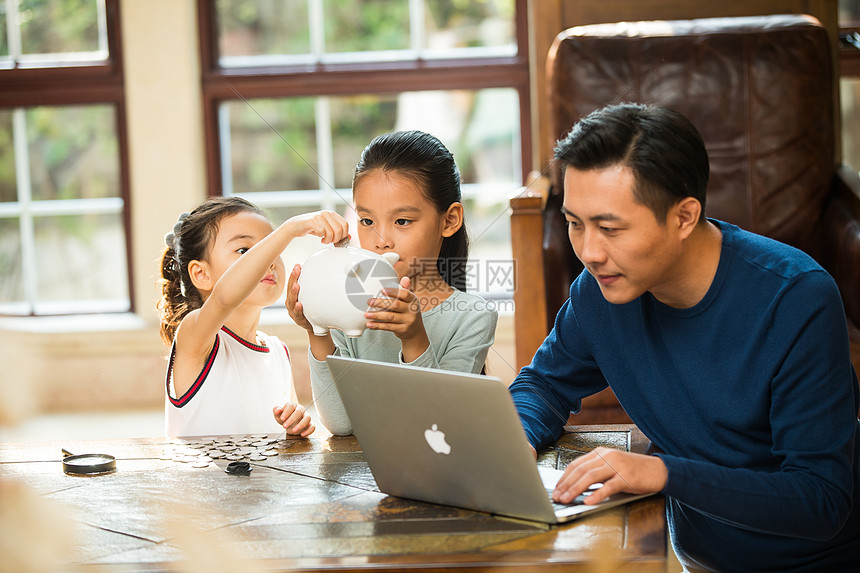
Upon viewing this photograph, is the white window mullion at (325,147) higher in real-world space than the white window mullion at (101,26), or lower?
lower

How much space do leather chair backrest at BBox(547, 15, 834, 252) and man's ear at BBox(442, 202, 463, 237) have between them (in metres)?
0.87

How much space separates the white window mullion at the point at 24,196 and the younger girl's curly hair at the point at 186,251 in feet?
6.25

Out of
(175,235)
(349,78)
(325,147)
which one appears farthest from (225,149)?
(175,235)

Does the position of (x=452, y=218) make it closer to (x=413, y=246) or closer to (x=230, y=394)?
(x=413, y=246)

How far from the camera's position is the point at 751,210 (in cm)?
233

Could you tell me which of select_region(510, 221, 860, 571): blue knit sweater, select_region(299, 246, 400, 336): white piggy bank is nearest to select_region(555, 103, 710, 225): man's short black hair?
select_region(510, 221, 860, 571): blue knit sweater

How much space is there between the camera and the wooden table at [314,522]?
0.75 meters

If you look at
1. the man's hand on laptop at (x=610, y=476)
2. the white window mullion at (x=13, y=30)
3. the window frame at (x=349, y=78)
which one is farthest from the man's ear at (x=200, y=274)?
the white window mullion at (x=13, y=30)

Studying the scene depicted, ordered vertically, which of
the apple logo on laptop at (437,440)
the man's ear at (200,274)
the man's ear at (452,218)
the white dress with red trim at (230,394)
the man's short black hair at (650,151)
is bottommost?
the white dress with red trim at (230,394)

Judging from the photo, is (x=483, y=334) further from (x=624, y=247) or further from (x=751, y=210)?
(x=751, y=210)

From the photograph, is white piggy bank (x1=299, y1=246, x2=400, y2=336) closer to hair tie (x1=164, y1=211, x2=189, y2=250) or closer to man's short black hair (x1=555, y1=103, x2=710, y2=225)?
man's short black hair (x1=555, y1=103, x2=710, y2=225)

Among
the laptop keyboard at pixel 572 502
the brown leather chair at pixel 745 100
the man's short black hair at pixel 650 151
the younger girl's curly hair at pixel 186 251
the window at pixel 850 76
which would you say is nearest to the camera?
the laptop keyboard at pixel 572 502

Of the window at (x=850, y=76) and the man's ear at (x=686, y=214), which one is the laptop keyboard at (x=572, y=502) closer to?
the man's ear at (x=686, y=214)

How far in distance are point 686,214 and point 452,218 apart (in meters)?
0.49
